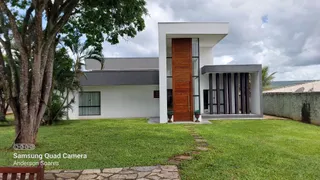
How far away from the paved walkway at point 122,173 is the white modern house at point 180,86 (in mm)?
9251

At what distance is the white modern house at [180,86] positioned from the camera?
15117mm

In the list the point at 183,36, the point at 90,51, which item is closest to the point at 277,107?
the point at 183,36

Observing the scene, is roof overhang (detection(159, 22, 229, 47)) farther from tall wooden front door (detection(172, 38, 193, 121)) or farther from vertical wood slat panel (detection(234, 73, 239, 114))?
vertical wood slat panel (detection(234, 73, 239, 114))

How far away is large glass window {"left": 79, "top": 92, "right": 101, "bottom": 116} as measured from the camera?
2050 cm

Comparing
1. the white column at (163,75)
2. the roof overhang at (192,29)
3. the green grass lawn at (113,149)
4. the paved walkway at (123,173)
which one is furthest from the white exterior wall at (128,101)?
the paved walkway at (123,173)

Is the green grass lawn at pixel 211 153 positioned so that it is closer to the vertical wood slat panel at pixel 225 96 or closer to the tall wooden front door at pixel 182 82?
the tall wooden front door at pixel 182 82

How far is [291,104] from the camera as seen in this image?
687 inches

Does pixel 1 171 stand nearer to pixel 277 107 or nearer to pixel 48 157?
pixel 48 157

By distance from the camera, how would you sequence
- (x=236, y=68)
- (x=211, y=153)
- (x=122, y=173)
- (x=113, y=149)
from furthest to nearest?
(x=236, y=68) → (x=113, y=149) → (x=211, y=153) → (x=122, y=173)

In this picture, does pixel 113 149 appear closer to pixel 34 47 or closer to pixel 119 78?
pixel 34 47

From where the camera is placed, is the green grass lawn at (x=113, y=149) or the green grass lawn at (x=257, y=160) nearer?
the green grass lawn at (x=257, y=160)

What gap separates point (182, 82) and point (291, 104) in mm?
7787

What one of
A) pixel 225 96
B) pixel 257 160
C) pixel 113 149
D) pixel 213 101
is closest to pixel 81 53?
pixel 113 149

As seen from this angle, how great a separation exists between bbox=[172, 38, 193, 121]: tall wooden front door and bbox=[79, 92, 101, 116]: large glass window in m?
7.74
